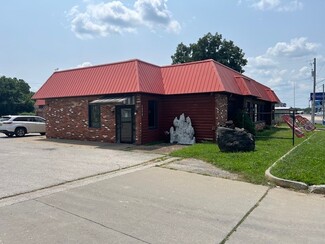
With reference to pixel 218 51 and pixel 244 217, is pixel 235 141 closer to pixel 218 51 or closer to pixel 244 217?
pixel 244 217

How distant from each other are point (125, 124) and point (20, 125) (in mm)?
10811

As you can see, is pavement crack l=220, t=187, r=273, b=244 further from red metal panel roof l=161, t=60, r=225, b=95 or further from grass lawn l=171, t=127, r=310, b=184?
red metal panel roof l=161, t=60, r=225, b=95

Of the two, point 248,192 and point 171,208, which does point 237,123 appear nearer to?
point 248,192

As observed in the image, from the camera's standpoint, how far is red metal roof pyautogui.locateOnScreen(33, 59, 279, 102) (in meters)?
15.8

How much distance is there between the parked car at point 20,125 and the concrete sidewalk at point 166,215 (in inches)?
708

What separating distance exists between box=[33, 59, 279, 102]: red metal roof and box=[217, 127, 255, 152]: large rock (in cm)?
341

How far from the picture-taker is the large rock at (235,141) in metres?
12.0

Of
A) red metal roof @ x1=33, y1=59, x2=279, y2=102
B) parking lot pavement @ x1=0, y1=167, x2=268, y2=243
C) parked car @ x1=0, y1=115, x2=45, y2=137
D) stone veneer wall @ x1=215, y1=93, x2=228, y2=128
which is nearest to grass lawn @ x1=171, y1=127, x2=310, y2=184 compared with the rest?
parking lot pavement @ x1=0, y1=167, x2=268, y2=243

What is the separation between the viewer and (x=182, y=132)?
16375 millimetres

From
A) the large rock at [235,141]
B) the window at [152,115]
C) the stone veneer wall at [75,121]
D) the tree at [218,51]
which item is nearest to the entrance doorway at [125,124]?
the stone veneer wall at [75,121]

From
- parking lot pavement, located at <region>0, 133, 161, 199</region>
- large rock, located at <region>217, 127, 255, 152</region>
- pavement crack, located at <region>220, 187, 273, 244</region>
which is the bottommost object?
pavement crack, located at <region>220, 187, 273, 244</region>

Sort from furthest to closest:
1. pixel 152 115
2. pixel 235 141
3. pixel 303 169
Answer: pixel 152 115 → pixel 235 141 → pixel 303 169

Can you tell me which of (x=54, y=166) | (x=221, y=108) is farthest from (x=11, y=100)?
(x=54, y=166)

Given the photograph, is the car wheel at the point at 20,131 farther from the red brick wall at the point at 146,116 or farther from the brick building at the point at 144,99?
the brick building at the point at 144,99
